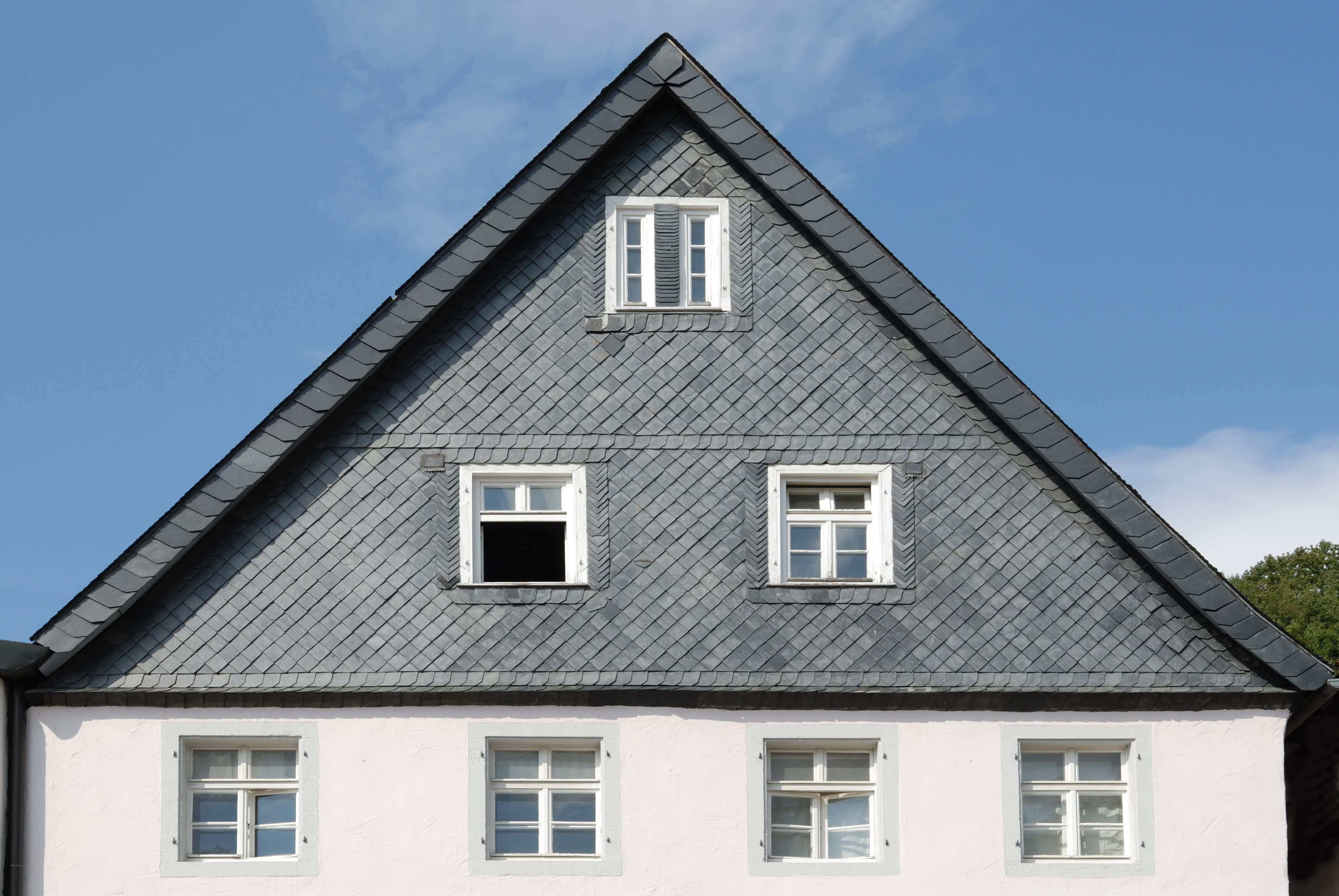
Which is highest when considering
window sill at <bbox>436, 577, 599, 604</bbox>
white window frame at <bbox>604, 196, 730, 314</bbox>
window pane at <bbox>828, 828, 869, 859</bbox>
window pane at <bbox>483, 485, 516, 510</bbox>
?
white window frame at <bbox>604, 196, 730, 314</bbox>

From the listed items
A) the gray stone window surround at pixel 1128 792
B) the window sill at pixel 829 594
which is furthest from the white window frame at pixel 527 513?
the gray stone window surround at pixel 1128 792

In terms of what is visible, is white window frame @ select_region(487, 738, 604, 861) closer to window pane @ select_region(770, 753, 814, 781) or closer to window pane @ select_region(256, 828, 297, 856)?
window pane @ select_region(770, 753, 814, 781)

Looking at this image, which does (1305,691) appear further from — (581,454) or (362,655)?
(362,655)

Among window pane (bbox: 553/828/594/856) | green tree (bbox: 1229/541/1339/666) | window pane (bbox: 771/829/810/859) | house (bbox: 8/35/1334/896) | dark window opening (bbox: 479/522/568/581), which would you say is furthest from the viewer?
green tree (bbox: 1229/541/1339/666)

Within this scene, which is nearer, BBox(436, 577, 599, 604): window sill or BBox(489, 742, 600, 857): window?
BBox(489, 742, 600, 857): window

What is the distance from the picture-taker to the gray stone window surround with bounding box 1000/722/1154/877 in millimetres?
13367

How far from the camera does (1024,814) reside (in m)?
13.7

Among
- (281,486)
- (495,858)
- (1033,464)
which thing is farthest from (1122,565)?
(281,486)

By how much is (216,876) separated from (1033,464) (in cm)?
777

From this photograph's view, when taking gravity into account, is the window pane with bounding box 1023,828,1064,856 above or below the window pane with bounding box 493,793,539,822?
below

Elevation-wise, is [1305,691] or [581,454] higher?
[581,454]

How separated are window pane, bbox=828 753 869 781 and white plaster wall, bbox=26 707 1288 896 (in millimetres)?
374

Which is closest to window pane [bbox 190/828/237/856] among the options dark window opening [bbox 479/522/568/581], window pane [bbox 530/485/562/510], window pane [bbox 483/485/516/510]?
dark window opening [bbox 479/522/568/581]

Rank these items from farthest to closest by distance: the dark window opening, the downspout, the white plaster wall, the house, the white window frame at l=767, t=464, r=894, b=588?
the dark window opening → the white window frame at l=767, t=464, r=894, b=588 → the house → the white plaster wall → the downspout
